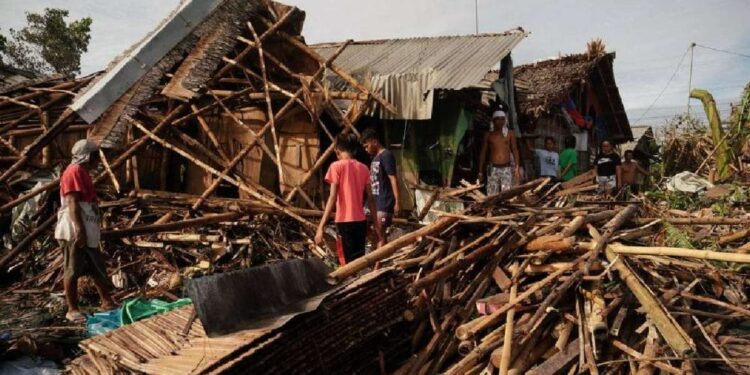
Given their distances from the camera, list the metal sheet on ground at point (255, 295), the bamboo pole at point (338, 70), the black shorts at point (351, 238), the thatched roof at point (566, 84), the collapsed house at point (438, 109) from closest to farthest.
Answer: the metal sheet on ground at point (255, 295)
the black shorts at point (351, 238)
the bamboo pole at point (338, 70)
the collapsed house at point (438, 109)
the thatched roof at point (566, 84)

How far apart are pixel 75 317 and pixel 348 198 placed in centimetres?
284

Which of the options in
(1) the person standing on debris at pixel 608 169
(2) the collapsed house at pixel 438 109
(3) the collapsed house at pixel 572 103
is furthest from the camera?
(3) the collapsed house at pixel 572 103

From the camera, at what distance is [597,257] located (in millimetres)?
3643

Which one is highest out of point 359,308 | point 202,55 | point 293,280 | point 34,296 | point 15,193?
point 202,55

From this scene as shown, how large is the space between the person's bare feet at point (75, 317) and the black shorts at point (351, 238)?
2.55m

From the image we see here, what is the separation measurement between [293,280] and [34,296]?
425 centimetres

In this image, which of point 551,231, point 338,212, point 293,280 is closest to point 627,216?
point 551,231

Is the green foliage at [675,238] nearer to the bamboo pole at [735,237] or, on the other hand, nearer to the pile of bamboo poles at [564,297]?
the pile of bamboo poles at [564,297]

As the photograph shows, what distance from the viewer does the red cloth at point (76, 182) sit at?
4.50 m

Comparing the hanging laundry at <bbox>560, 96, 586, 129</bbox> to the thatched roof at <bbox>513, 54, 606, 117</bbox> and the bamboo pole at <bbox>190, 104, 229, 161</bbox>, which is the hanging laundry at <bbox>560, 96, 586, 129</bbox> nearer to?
the thatched roof at <bbox>513, 54, 606, 117</bbox>

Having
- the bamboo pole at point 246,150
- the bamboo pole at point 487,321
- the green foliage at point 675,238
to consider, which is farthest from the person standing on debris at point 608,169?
the bamboo pole at point 487,321

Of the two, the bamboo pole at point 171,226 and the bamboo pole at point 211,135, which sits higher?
the bamboo pole at point 211,135

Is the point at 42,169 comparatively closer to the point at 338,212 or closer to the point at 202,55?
the point at 202,55

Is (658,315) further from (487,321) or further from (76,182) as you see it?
(76,182)
